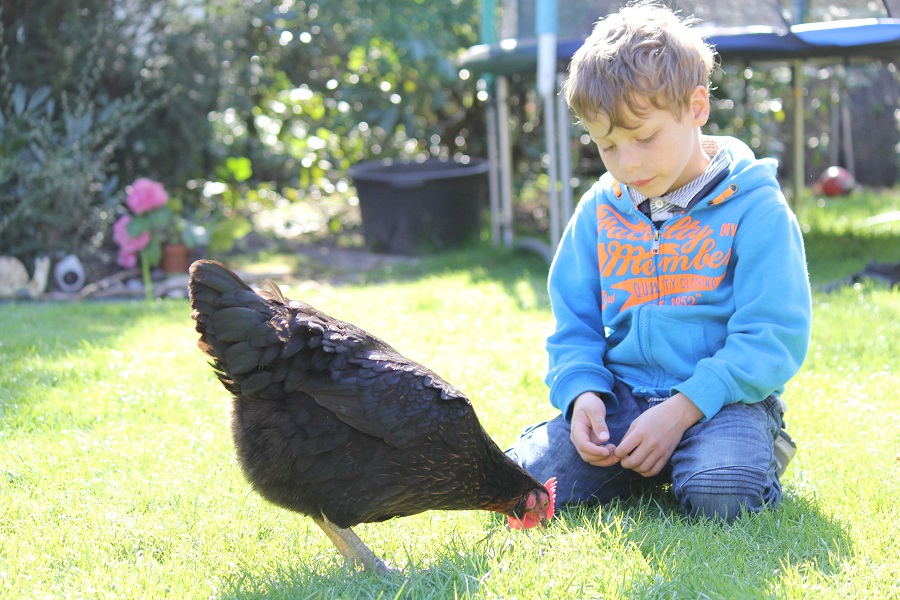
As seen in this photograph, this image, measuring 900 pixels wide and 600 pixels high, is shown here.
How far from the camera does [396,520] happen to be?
8.67 feet

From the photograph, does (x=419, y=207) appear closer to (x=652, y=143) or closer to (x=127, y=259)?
(x=127, y=259)

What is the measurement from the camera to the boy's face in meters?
2.40

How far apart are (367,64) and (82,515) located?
622cm

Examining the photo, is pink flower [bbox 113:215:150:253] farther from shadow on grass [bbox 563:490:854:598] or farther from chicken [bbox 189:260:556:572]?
shadow on grass [bbox 563:490:854:598]

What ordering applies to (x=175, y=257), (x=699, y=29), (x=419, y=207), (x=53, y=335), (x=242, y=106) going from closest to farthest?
(x=53, y=335)
(x=699, y=29)
(x=175, y=257)
(x=419, y=207)
(x=242, y=106)

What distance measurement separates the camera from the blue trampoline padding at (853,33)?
5289mm

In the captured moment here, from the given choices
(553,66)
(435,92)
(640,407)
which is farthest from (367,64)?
(640,407)

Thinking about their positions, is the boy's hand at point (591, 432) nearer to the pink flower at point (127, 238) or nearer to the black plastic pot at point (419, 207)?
the pink flower at point (127, 238)

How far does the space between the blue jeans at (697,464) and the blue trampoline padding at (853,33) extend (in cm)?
348

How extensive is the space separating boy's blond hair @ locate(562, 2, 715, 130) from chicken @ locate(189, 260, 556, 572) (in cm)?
84

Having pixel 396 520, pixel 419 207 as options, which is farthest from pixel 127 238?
pixel 396 520

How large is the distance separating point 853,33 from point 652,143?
3.68 m

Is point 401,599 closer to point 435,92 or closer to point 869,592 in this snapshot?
point 869,592

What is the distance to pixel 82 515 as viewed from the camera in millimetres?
2510
